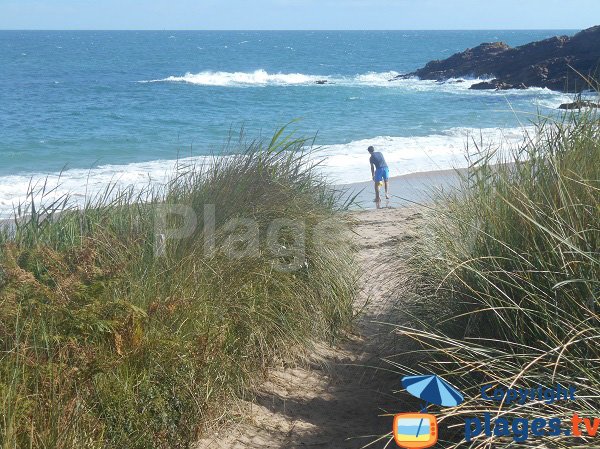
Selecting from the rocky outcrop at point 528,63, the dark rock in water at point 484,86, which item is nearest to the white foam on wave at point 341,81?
the dark rock in water at point 484,86

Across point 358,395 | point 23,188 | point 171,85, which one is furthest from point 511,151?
A: point 171,85

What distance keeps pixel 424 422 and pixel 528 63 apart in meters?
52.3

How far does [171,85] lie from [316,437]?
49814 millimetres

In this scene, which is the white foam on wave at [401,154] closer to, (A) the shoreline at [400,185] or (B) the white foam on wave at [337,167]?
(B) the white foam on wave at [337,167]

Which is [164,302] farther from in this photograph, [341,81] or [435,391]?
[341,81]

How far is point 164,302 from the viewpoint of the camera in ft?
15.2

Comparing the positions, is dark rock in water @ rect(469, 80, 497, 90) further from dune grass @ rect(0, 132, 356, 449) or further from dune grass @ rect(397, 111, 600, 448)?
dune grass @ rect(397, 111, 600, 448)

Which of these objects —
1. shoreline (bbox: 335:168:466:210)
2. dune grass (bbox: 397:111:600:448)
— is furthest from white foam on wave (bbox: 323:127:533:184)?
dune grass (bbox: 397:111:600:448)

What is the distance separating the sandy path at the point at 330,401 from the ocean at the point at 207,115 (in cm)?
200

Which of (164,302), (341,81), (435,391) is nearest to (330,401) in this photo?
(164,302)

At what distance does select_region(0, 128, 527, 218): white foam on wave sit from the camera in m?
16.9

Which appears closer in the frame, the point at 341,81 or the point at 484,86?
the point at 484,86

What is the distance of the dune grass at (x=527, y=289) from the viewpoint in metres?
3.54

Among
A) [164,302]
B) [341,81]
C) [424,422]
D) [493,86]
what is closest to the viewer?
[424,422]
